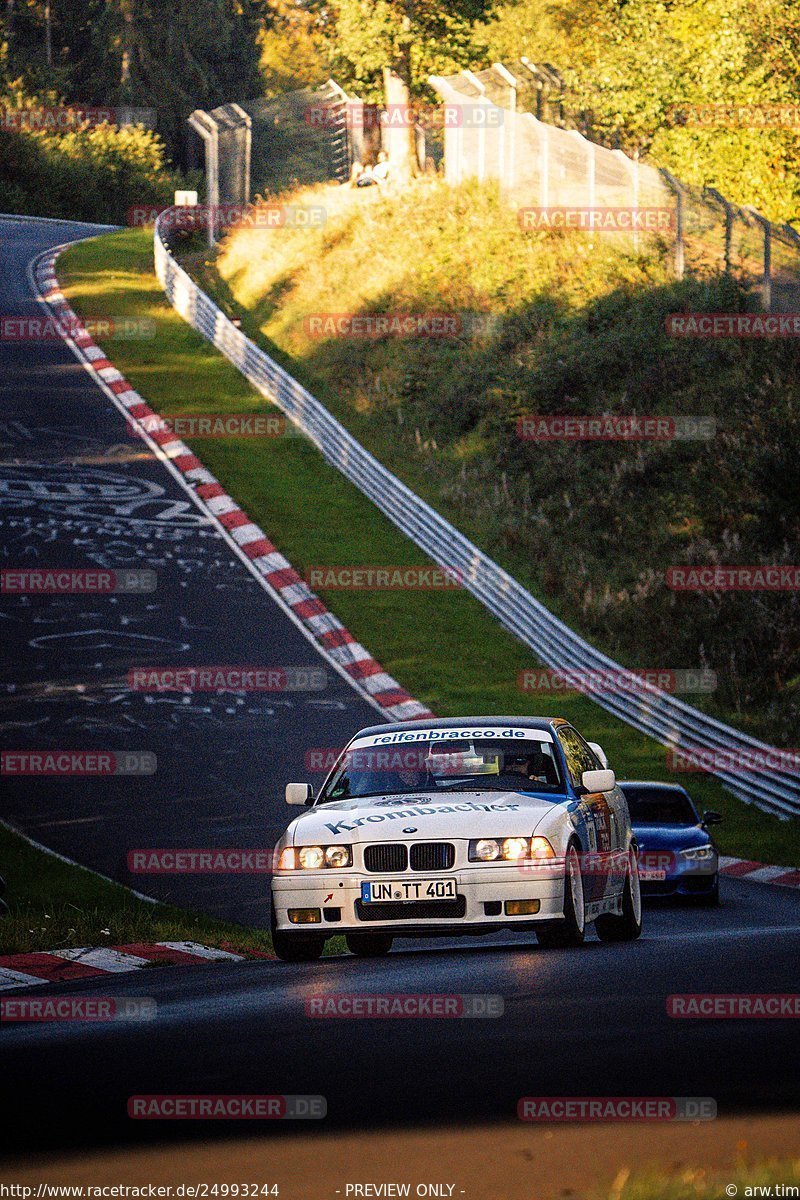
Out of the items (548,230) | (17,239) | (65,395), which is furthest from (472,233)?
(17,239)

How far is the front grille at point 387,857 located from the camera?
34.2 ft

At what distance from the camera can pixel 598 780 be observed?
11125 millimetres

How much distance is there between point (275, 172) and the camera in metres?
68.7

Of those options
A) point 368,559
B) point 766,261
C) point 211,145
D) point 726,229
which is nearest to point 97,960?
point 368,559

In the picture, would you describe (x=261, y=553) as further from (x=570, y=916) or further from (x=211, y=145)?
(x=211, y=145)

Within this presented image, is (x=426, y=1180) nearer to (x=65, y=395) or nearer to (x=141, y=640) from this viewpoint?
(x=141, y=640)

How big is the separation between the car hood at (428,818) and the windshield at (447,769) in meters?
0.22

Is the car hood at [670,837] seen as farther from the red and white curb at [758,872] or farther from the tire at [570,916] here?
the tire at [570,916]

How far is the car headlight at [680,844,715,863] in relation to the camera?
17.1 meters

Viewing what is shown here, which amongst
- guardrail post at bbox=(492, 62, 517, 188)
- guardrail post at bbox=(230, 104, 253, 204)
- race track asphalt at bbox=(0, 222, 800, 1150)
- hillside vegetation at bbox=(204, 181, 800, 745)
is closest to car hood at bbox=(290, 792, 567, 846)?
race track asphalt at bbox=(0, 222, 800, 1150)

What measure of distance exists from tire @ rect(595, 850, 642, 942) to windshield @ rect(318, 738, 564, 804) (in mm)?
1101

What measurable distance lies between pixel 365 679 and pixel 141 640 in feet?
9.86

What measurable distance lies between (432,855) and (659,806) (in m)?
8.29

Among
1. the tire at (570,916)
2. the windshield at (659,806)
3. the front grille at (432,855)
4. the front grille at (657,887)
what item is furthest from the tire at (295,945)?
the windshield at (659,806)
